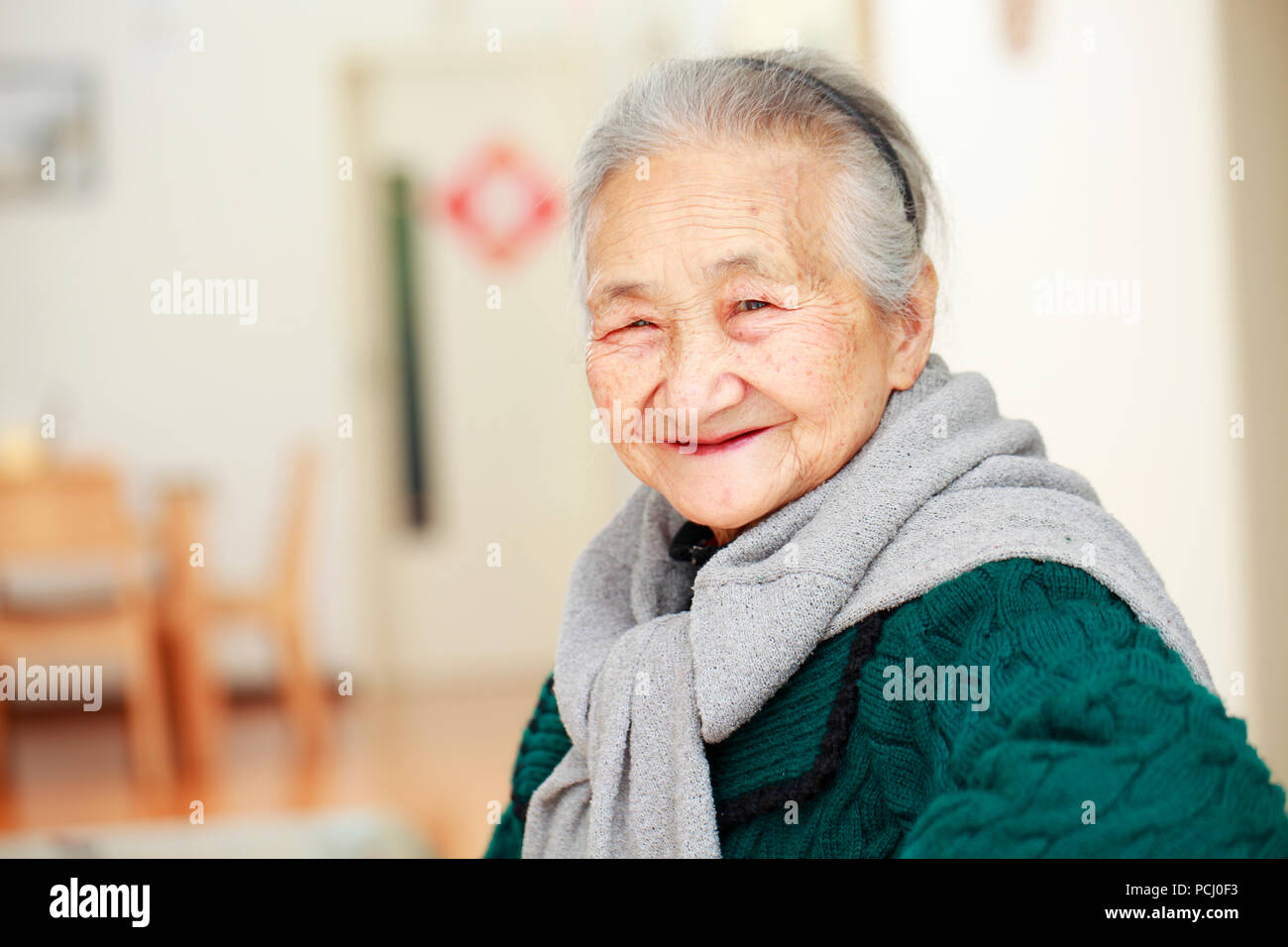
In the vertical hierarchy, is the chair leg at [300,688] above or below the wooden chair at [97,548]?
below

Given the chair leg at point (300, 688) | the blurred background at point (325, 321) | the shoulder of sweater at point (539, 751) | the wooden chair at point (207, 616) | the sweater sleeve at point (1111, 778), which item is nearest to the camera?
the sweater sleeve at point (1111, 778)

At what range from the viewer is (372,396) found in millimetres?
4945

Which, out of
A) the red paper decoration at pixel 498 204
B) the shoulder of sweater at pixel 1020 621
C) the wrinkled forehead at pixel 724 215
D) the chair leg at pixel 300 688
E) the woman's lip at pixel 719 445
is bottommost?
the chair leg at pixel 300 688

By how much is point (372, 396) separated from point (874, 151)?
4297 mm

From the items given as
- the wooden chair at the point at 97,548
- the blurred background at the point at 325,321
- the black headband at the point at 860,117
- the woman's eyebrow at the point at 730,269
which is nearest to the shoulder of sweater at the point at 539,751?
the woman's eyebrow at the point at 730,269

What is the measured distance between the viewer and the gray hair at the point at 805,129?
0.82m

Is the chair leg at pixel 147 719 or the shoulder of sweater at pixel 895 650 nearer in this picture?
the shoulder of sweater at pixel 895 650

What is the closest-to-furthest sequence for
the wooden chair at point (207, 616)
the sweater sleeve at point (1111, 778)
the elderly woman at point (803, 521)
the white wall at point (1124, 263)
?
the sweater sleeve at point (1111, 778), the elderly woman at point (803, 521), the white wall at point (1124, 263), the wooden chair at point (207, 616)

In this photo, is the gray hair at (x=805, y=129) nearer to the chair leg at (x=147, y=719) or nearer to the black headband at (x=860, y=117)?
the black headband at (x=860, y=117)

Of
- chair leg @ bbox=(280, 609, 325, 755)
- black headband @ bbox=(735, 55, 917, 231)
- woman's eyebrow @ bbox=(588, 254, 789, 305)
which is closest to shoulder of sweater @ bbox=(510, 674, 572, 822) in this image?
woman's eyebrow @ bbox=(588, 254, 789, 305)

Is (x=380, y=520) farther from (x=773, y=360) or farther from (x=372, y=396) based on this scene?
(x=773, y=360)

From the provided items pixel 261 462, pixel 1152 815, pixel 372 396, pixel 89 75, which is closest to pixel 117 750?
pixel 261 462

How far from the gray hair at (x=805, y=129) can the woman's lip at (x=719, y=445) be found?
0.13 metres

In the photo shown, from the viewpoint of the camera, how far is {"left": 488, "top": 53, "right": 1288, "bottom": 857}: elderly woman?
2.26ft
